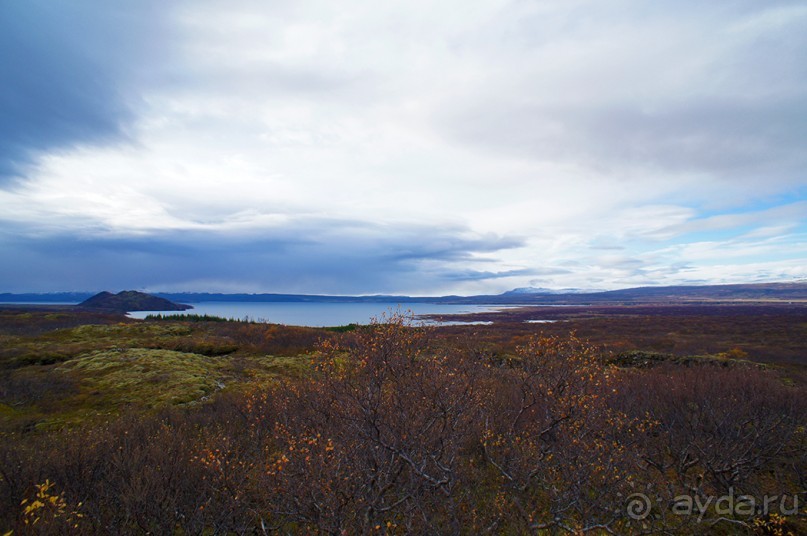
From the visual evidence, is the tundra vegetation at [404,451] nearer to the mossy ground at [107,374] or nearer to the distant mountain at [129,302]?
the mossy ground at [107,374]

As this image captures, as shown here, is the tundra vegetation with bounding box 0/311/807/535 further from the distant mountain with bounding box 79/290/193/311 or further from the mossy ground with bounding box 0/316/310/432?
the distant mountain with bounding box 79/290/193/311

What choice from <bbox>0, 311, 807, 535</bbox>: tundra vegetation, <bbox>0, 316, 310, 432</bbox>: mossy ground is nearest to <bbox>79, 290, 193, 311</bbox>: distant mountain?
<bbox>0, 316, 310, 432</bbox>: mossy ground

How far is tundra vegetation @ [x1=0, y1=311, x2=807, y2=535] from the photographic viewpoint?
6.71 meters

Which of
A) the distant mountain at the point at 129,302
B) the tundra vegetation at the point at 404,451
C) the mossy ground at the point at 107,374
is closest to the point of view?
the tundra vegetation at the point at 404,451

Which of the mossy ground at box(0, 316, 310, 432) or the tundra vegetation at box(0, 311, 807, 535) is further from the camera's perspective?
the mossy ground at box(0, 316, 310, 432)

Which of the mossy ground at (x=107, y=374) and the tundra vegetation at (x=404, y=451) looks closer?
the tundra vegetation at (x=404, y=451)

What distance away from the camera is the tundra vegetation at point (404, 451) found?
22.0 ft

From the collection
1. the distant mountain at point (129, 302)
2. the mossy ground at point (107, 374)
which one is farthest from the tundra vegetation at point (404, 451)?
the distant mountain at point (129, 302)

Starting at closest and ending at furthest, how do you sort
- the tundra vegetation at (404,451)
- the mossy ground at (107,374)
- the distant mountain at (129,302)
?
the tundra vegetation at (404,451)
the mossy ground at (107,374)
the distant mountain at (129,302)

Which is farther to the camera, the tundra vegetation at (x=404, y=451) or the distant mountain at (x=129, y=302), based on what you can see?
the distant mountain at (x=129, y=302)

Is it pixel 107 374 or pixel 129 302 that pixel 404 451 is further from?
pixel 129 302

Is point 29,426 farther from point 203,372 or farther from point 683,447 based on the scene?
point 683,447

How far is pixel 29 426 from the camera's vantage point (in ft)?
38.4

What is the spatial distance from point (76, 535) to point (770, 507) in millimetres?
13893
